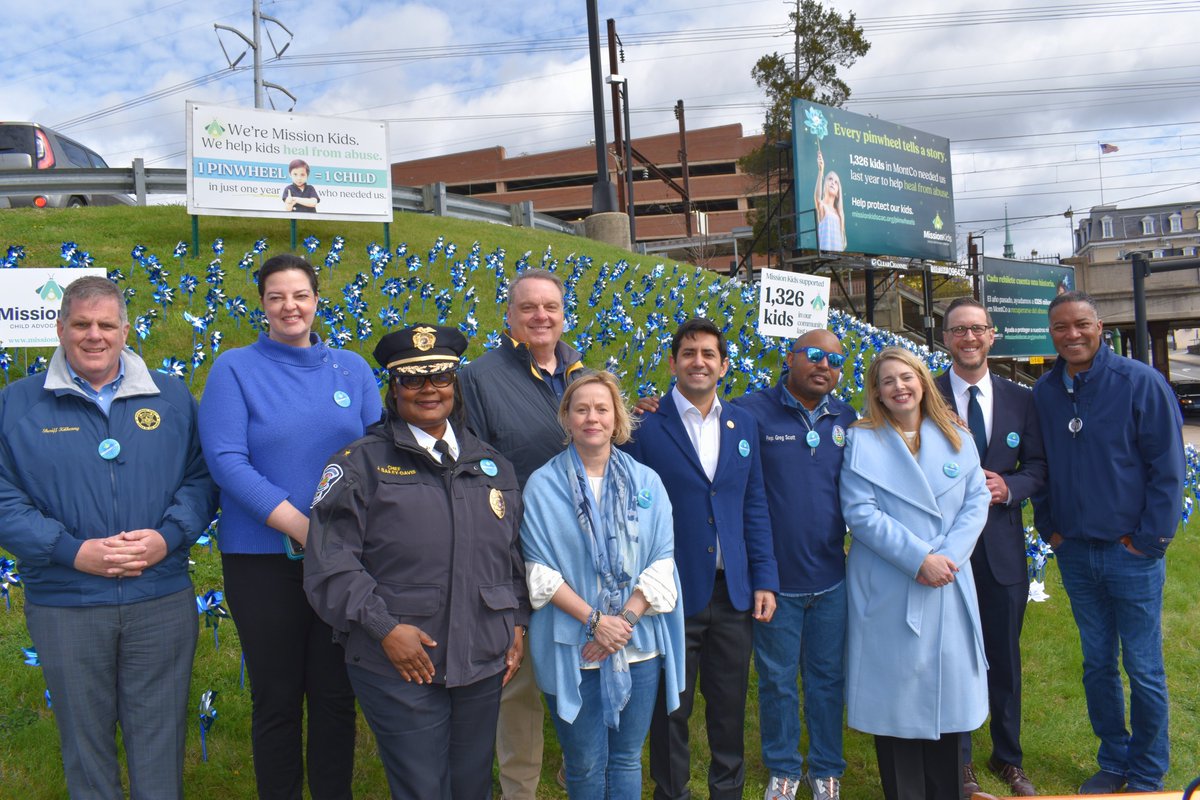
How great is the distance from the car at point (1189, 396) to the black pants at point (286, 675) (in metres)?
37.4

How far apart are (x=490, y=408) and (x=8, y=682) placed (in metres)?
2.96

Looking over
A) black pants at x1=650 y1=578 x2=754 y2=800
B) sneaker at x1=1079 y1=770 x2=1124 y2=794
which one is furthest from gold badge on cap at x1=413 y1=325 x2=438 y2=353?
sneaker at x1=1079 y1=770 x2=1124 y2=794

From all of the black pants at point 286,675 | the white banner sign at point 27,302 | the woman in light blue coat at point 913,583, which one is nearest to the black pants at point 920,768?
the woman in light blue coat at point 913,583

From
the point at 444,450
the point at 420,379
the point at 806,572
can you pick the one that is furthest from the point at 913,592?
the point at 420,379

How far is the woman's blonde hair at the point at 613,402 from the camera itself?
3404 mm

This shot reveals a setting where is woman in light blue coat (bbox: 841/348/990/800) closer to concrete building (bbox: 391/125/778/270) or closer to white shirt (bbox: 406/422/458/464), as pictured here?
white shirt (bbox: 406/422/458/464)

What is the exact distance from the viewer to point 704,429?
391 cm

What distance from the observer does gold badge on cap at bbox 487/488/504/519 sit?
10.1 ft

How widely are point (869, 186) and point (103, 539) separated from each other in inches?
807

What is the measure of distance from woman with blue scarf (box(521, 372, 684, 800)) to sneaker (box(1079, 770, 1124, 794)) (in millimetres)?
2558

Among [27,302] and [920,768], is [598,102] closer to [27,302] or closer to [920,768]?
[27,302]

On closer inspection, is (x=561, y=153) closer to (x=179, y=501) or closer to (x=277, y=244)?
(x=277, y=244)

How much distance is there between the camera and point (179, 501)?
3309mm

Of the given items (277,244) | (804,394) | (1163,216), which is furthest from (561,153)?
(804,394)
